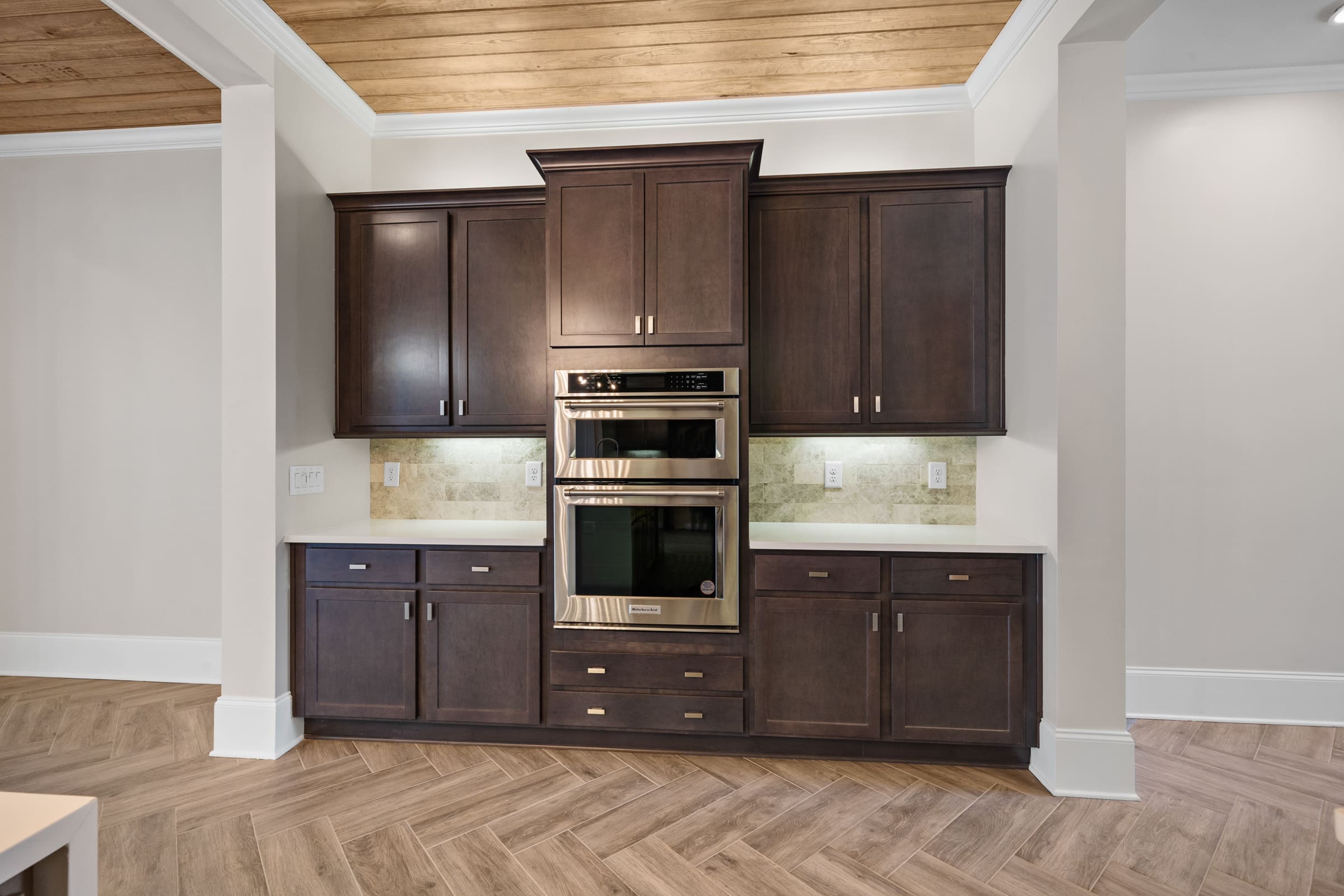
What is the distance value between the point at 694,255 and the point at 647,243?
20 cm

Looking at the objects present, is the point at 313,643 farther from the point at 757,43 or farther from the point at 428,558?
the point at 757,43

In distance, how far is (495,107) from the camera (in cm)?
343

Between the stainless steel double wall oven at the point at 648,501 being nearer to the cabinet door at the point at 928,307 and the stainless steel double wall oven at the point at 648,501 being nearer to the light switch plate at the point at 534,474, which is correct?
the light switch plate at the point at 534,474

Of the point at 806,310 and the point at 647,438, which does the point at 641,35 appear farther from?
the point at 647,438

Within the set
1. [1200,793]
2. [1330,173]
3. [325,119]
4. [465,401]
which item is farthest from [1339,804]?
[325,119]

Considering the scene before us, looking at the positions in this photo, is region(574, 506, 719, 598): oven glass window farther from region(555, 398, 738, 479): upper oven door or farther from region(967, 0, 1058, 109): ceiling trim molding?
region(967, 0, 1058, 109): ceiling trim molding

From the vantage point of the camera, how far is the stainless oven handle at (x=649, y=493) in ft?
8.97


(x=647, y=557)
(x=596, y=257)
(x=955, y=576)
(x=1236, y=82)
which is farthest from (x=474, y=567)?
(x=1236, y=82)

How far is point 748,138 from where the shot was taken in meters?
3.40

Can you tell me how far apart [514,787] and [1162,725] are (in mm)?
2893

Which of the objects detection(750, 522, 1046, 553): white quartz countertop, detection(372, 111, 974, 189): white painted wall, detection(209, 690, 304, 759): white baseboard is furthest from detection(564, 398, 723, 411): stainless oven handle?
detection(209, 690, 304, 759): white baseboard

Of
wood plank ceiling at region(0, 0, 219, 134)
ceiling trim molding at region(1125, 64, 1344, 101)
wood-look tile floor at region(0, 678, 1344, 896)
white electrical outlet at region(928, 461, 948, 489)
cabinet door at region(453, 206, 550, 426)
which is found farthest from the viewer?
white electrical outlet at region(928, 461, 948, 489)

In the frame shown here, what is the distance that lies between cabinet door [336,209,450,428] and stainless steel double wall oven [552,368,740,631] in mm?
820

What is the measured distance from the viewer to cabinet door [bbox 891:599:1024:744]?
8.59 ft
